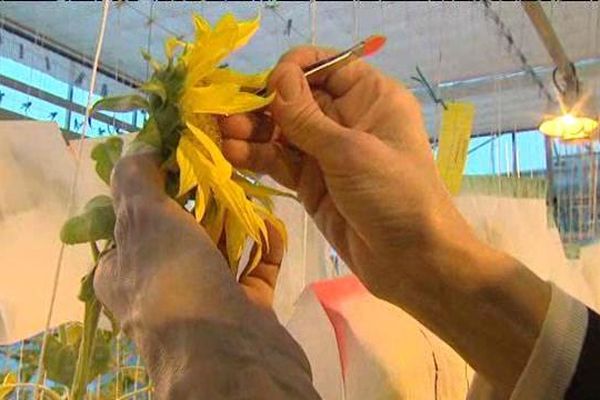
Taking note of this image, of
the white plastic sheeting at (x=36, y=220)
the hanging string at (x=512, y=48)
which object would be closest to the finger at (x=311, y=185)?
the white plastic sheeting at (x=36, y=220)

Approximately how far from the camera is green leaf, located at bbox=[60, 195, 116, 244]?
41 centimetres

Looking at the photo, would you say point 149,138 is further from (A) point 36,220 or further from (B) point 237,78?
(A) point 36,220

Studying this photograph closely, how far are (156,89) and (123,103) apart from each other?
0.07 ft

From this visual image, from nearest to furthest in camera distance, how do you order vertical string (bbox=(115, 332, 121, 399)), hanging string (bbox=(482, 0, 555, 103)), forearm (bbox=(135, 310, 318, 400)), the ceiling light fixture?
forearm (bbox=(135, 310, 318, 400)) < vertical string (bbox=(115, 332, 121, 399)) < hanging string (bbox=(482, 0, 555, 103)) < the ceiling light fixture

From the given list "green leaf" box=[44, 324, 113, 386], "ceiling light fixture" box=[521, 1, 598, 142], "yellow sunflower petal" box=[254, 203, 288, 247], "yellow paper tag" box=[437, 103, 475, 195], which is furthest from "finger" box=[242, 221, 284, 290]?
"ceiling light fixture" box=[521, 1, 598, 142]

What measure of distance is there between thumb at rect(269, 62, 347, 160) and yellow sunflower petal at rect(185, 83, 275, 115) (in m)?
A: 0.01

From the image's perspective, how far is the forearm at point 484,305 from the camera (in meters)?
0.46

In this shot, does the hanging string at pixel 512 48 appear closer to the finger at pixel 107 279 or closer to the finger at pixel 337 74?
the finger at pixel 337 74

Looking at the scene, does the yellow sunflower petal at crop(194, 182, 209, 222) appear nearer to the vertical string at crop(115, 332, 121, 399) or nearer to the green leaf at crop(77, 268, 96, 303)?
the green leaf at crop(77, 268, 96, 303)

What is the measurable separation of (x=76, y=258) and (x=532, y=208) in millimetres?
454

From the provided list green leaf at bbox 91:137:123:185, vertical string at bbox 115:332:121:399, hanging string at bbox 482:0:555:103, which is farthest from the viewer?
hanging string at bbox 482:0:555:103

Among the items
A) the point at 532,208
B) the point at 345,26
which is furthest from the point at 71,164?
the point at 345,26

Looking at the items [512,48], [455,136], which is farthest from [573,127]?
[455,136]

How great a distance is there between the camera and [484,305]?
466 millimetres
